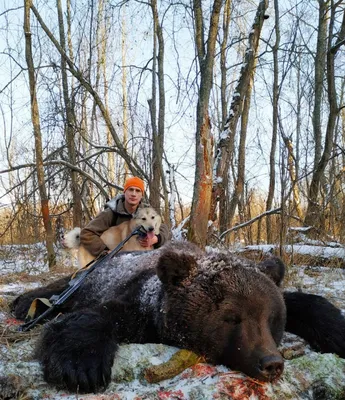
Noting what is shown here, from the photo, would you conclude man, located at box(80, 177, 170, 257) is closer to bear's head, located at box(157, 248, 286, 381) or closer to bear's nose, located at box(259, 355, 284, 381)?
bear's head, located at box(157, 248, 286, 381)

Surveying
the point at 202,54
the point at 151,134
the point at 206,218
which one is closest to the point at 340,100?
the point at 151,134

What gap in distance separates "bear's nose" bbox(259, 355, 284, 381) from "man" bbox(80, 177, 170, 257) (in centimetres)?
400

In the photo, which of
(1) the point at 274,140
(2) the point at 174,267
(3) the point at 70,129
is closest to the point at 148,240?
(2) the point at 174,267

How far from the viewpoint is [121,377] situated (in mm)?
2131

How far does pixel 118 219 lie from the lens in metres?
6.39

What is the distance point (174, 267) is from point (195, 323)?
13.2 inches

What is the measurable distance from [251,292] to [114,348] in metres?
0.79

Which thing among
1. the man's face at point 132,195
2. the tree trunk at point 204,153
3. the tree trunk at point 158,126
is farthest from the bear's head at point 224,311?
the tree trunk at point 158,126

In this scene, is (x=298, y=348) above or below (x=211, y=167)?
below

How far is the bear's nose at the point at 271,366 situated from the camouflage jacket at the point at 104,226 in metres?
4.00

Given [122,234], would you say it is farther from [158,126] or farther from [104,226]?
[158,126]

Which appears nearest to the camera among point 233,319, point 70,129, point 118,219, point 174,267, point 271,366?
point 271,366

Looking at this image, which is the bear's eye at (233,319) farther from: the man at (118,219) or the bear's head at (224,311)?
the man at (118,219)

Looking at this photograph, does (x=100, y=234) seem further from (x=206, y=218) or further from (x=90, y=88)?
(x=90, y=88)
